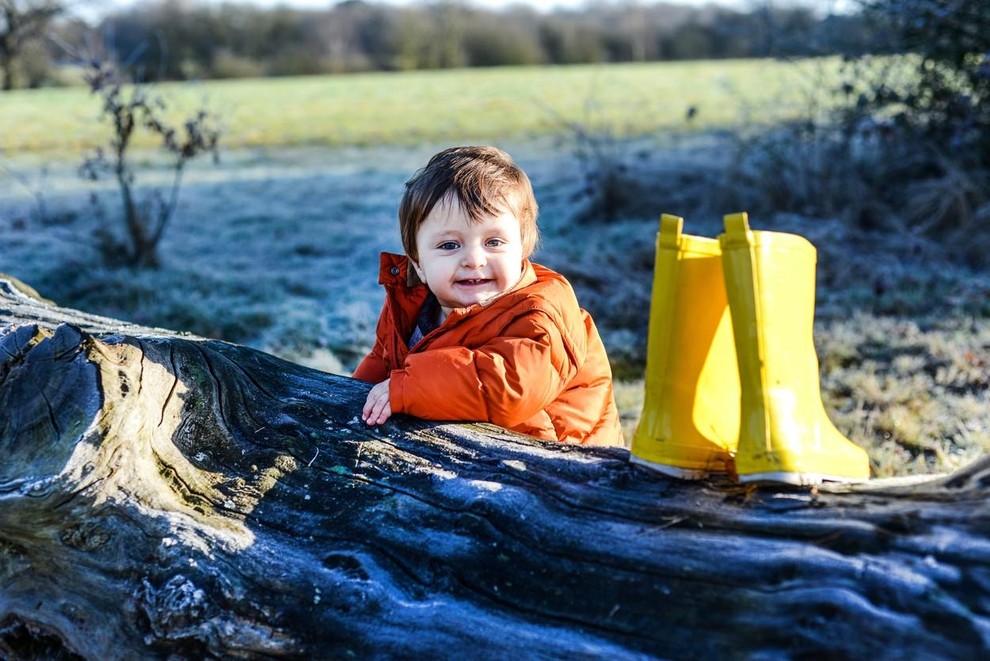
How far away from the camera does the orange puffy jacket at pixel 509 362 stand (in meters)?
2.56

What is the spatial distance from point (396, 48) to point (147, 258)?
30808 millimetres

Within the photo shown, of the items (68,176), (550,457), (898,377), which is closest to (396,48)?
(68,176)

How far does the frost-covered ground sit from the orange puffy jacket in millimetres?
1816

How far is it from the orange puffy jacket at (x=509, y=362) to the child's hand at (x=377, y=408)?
0.08 ft

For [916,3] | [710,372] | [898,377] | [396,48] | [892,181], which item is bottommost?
[898,377]

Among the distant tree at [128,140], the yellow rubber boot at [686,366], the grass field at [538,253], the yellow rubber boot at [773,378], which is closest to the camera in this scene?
the yellow rubber boot at [773,378]

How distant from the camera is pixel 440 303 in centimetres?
306

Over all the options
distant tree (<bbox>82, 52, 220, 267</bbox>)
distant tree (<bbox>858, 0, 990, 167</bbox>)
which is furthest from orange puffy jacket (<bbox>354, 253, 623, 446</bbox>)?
distant tree (<bbox>858, 0, 990, 167</bbox>)

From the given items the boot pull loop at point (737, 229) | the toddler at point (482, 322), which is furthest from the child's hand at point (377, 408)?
the boot pull loop at point (737, 229)

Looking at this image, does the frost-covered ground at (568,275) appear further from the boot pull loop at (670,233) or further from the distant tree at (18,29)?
the distant tree at (18,29)

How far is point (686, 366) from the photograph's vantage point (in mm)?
2225

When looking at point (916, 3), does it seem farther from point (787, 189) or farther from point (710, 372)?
point (710, 372)

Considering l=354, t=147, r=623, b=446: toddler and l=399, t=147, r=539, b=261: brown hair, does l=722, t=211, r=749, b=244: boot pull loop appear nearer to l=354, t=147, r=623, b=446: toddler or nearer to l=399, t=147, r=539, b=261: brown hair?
l=354, t=147, r=623, b=446: toddler

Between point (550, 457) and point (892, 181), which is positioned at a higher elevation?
point (892, 181)
